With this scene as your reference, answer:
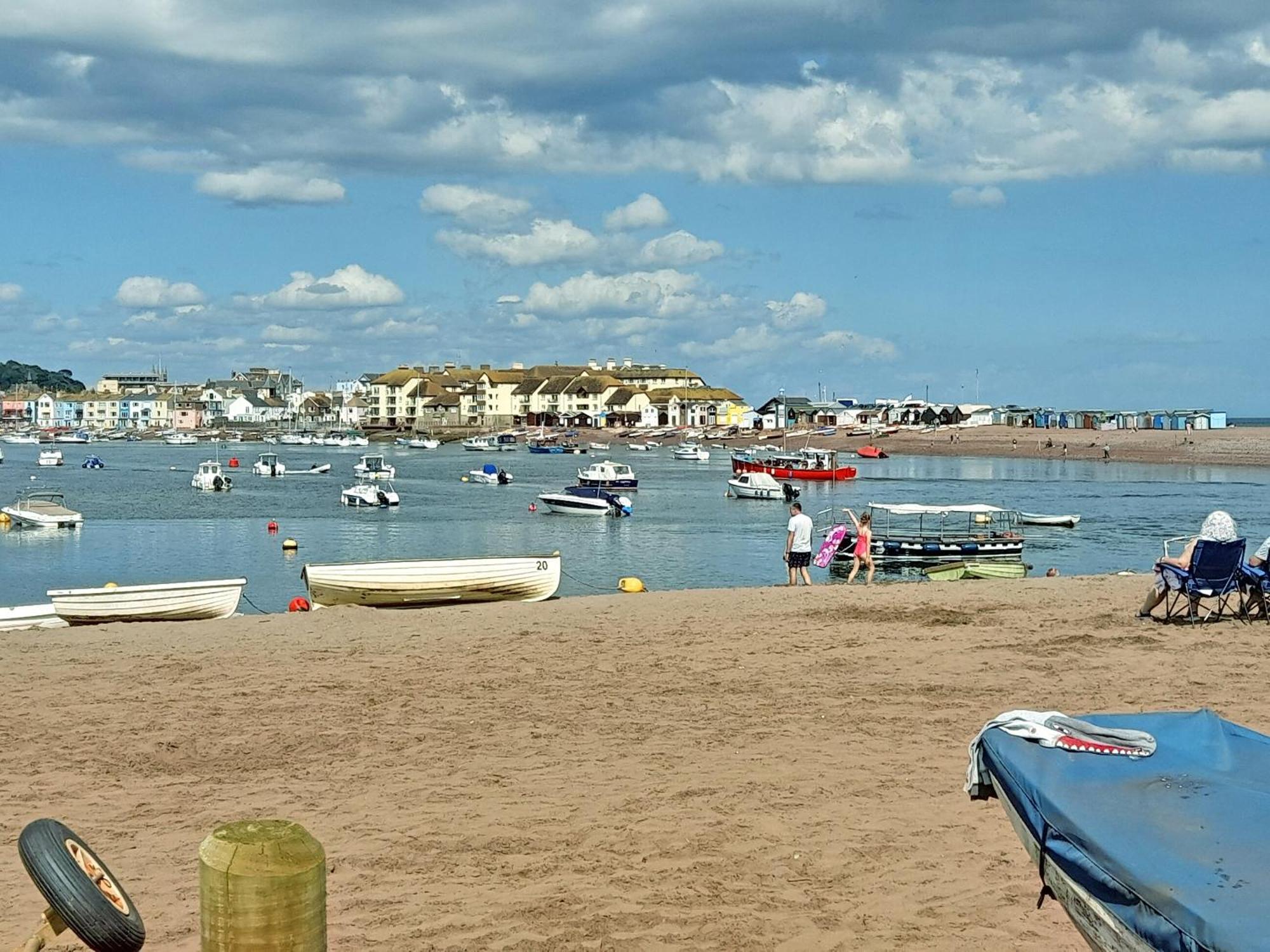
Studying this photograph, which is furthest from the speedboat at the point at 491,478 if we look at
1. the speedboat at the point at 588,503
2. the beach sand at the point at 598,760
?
the beach sand at the point at 598,760

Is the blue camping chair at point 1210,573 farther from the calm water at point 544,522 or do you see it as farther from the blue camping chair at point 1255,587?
the calm water at point 544,522

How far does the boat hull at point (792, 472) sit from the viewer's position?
80.9 m

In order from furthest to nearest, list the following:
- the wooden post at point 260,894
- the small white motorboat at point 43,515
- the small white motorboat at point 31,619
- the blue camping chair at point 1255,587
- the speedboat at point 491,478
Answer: the speedboat at point 491,478 → the small white motorboat at point 43,515 → the small white motorboat at point 31,619 → the blue camping chair at point 1255,587 → the wooden post at point 260,894

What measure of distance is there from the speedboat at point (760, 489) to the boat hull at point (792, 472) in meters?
11.1

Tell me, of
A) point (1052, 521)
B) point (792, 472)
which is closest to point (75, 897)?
point (1052, 521)

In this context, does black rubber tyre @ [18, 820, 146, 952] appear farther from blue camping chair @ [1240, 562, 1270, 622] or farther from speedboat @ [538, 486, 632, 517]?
speedboat @ [538, 486, 632, 517]

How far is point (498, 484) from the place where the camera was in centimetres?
8612

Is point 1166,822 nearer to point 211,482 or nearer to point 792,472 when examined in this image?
point 211,482

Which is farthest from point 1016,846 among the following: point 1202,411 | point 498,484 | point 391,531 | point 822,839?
point 1202,411

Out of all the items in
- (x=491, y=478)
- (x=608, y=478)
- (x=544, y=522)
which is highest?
(x=608, y=478)

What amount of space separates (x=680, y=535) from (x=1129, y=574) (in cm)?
2532

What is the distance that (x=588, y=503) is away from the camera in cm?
5884

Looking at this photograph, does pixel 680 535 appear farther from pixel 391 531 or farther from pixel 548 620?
pixel 548 620

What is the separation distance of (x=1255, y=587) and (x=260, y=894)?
15.7 m
